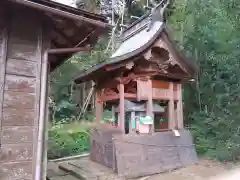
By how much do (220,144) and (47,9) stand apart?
23.8 feet

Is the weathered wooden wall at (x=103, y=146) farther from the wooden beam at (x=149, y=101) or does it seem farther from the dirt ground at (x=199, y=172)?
the dirt ground at (x=199, y=172)

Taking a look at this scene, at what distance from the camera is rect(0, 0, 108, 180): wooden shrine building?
3.67 meters

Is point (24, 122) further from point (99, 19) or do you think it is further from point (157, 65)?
point (157, 65)

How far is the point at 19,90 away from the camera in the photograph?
3.85 metres

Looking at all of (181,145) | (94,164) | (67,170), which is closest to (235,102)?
(181,145)

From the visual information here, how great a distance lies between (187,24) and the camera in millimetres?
10586

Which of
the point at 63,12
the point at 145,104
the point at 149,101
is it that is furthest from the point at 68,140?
the point at 63,12

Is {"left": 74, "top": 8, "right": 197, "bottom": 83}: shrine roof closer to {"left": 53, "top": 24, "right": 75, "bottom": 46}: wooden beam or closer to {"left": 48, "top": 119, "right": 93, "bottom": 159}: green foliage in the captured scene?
{"left": 53, "top": 24, "right": 75, "bottom": 46}: wooden beam

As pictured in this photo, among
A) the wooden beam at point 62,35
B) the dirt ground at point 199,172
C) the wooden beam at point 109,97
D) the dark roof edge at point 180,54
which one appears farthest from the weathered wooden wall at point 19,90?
the dark roof edge at point 180,54

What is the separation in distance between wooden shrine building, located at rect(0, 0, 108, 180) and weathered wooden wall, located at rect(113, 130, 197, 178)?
8.26 ft

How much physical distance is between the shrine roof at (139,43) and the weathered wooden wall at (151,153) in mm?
2146

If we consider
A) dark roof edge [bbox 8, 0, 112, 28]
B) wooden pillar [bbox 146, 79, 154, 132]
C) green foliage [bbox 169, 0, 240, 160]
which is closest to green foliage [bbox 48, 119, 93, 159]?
wooden pillar [bbox 146, 79, 154, 132]

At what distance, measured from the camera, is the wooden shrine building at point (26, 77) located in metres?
3.67

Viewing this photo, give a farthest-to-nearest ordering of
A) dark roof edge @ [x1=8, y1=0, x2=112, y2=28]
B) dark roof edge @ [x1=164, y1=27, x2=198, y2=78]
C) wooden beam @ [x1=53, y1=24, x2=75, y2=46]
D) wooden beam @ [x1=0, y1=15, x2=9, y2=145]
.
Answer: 1. dark roof edge @ [x1=164, y1=27, x2=198, y2=78]
2. wooden beam @ [x1=53, y1=24, x2=75, y2=46]
3. wooden beam @ [x1=0, y1=15, x2=9, y2=145]
4. dark roof edge @ [x1=8, y1=0, x2=112, y2=28]
